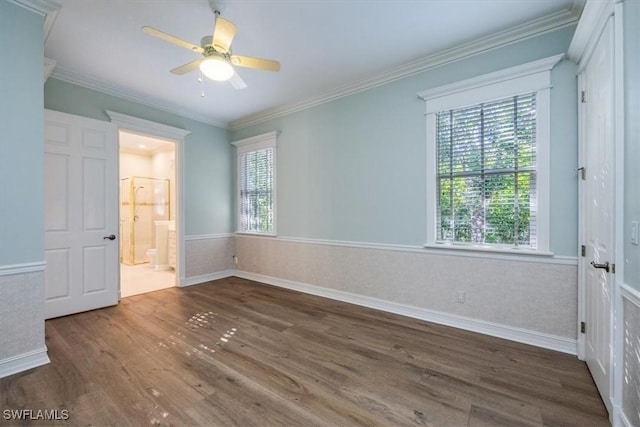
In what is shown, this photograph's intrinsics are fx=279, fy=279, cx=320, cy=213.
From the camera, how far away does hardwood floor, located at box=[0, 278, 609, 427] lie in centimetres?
172

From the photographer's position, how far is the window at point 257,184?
15.7 ft

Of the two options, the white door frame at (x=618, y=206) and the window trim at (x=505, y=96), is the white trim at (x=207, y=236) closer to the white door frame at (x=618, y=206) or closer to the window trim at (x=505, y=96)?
the window trim at (x=505, y=96)

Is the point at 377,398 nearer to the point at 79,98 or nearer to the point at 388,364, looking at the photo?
the point at 388,364

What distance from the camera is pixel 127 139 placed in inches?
237

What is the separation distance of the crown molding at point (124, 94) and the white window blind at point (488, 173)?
154 inches

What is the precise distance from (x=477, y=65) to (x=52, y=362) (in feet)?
15.6

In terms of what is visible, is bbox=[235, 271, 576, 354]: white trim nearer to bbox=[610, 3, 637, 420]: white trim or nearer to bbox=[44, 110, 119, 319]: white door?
bbox=[610, 3, 637, 420]: white trim

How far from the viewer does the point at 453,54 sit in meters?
2.97

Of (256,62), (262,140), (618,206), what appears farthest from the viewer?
(262,140)

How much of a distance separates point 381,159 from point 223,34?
2153 mm

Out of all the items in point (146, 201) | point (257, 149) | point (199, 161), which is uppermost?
point (257, 149)

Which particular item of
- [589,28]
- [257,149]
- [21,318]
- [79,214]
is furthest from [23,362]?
[589,28]

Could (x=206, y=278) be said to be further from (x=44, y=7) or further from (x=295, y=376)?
(x=44, y=7)

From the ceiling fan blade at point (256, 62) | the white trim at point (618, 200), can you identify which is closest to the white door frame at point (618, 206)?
the white trim at point (618, 200)
